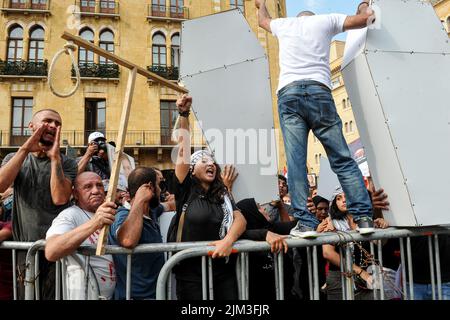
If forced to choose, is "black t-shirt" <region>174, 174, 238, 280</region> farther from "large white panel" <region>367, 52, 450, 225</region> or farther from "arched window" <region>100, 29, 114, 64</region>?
"arched window" <region>100, 29, 114, 64</region>

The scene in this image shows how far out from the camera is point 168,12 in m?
19.4

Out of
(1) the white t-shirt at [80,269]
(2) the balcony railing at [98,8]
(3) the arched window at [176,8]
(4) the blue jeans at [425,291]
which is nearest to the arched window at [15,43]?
(2) the balcony railing at [98,8]

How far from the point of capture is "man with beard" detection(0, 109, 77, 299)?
2.60m

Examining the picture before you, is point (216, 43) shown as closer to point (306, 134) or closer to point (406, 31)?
→ point (306, 134)

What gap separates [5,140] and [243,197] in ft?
55.2

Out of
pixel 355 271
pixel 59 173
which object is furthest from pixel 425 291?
pixel 59 173

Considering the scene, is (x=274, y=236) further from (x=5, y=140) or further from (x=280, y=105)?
(x=5, y=140)

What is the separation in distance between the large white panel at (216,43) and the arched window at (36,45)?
16.8m

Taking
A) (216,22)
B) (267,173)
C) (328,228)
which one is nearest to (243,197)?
(267,173)

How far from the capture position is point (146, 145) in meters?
18.0

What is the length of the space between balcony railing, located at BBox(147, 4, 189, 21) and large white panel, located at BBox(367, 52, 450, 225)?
703 inches

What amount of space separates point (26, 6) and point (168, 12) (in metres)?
6.54

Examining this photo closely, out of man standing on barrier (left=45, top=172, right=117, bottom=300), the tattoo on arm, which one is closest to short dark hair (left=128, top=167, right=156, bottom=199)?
man standing on barrier (left=45, top=172, right=117, bottom=300)

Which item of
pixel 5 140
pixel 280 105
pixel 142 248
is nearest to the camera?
pixel 142 248
